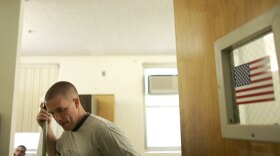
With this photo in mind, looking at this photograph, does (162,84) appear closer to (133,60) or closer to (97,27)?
(133,60)

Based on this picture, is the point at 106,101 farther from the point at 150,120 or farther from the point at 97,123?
the point at 97,123

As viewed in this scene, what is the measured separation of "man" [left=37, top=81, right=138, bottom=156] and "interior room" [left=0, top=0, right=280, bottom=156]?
39 cm

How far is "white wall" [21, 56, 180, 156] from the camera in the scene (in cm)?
444

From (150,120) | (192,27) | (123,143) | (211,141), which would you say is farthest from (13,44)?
(150,120)

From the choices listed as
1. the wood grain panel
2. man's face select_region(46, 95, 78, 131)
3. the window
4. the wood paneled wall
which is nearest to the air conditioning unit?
the window

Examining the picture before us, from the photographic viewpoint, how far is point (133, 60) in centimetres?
462

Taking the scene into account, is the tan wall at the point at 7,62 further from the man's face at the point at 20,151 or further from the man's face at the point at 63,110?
the man's face at the point at 20,151

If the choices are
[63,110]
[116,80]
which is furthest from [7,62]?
[116,80]

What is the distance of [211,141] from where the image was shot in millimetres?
817

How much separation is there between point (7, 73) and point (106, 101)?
2298mm

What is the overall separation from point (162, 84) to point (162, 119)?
63 cm

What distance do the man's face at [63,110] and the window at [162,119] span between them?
10.3 ft

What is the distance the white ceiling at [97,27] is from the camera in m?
2.64

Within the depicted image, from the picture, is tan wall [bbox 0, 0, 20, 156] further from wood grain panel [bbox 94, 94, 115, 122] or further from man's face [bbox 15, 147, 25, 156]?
wood grain panel [bbox 94, 94, 115, 122]
